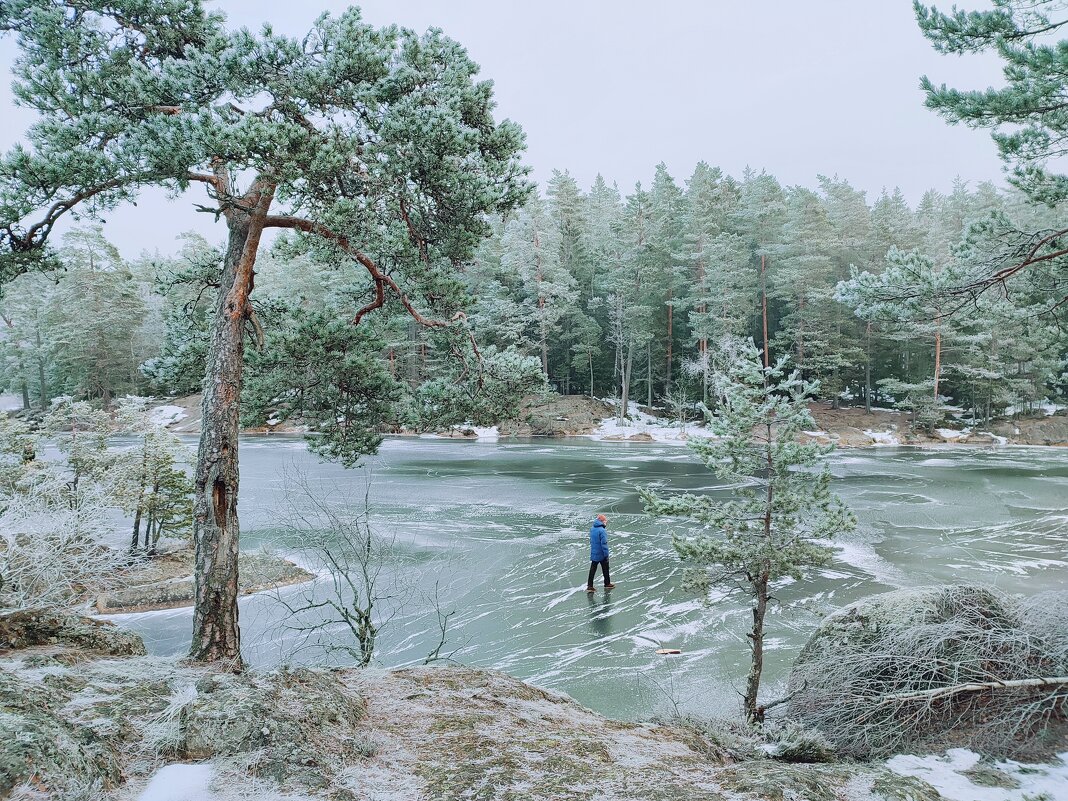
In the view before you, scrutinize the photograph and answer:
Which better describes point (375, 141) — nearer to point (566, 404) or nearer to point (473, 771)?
point (473, 771)

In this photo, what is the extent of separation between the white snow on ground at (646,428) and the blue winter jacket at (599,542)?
76.6ft

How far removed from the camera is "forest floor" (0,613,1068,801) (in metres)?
2.13

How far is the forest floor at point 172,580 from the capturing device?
1065 cm

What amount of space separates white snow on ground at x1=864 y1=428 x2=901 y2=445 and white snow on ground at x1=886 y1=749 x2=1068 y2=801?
1297 inches

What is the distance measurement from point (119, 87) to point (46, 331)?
43100mm

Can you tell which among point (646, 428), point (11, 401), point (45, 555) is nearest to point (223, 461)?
point (45, 555)

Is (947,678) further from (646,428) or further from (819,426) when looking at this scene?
(646,428)

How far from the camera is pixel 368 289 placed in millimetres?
6762

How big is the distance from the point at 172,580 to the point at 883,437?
34.3 metres

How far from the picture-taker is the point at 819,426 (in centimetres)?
2930

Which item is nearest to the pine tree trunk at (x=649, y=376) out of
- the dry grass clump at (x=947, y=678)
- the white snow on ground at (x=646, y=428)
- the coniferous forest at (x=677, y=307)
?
the coniferous forest at (x=677, y=307)

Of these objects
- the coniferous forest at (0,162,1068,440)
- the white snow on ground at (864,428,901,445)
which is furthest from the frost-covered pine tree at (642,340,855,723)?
the white snow on ground at (864,428,901,445)

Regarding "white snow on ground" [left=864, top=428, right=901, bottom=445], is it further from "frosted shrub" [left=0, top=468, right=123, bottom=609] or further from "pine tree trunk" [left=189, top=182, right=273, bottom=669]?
"frosted shrub" [left=0, top=468, right=123, bottom=609]

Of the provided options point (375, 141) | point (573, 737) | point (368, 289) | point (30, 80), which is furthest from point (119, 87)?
point (573, 737)
